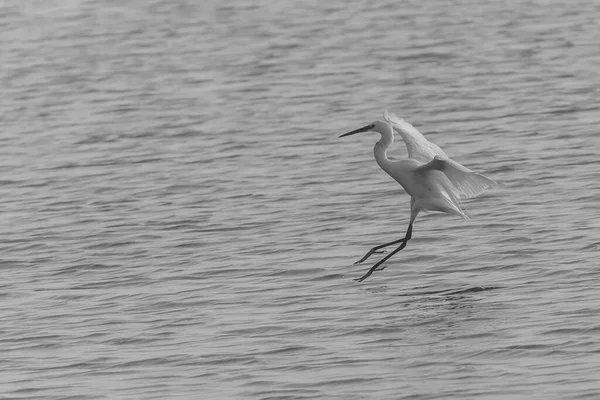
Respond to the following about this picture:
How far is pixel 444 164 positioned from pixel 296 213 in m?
3.45

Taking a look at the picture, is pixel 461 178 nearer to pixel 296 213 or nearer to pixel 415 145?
pixel 415 145

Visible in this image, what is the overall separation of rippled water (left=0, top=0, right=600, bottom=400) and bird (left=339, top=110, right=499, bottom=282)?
0.45 meters

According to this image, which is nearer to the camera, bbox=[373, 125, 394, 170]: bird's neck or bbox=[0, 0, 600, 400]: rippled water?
bbox=[0, 0, 600, 400]: rippled water

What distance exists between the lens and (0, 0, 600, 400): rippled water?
10.7 meters

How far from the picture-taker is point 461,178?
43.6 feet

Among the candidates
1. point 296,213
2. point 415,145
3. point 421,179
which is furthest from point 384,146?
point 296,213

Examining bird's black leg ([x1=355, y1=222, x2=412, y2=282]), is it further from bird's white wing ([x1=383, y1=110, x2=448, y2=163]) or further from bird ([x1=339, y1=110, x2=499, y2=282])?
bird's white wing ([x1=383, y1=110, x2=448, y2=163])

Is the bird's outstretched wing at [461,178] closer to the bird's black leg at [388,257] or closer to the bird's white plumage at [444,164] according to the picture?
the bird's white plumage at [444,164]

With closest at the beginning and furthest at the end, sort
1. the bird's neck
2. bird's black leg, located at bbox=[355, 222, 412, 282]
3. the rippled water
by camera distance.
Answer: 1. the rippled water
2. bird's black leg, located at bbox=[355, 222, 412, 282]
3. the bird's neck

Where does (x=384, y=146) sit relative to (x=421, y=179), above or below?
above

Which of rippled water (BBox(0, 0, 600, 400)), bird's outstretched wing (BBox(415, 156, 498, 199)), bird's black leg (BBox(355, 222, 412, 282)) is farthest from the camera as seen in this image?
bird's black leg (BBox(355, 222, 412, 282))

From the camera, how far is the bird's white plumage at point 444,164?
12.8m

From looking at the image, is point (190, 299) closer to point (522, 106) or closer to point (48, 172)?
point (48, 172)

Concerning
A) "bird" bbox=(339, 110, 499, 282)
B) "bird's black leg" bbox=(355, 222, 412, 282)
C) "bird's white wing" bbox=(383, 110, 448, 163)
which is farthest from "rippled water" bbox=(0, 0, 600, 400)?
"bird's white wing" bbox=(383, 110, 448, 163)
